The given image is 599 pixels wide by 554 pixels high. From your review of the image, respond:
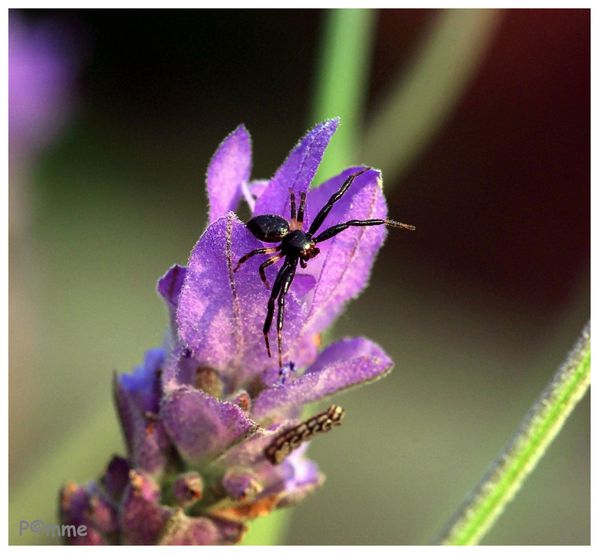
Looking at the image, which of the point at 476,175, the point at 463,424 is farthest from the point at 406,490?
the point at 476,175

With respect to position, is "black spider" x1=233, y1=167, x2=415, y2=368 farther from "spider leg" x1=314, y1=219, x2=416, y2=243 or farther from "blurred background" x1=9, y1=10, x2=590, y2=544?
"blurred background" x1=9, y1=10, x2=590, y2=544

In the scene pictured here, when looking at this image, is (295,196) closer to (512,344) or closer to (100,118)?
(100,118)

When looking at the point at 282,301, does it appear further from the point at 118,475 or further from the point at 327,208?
the point at 118,475

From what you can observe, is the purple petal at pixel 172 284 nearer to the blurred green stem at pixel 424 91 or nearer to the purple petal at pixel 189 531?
the purple petal at pixel 189 531

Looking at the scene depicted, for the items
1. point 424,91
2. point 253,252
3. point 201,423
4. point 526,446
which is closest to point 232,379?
point 201,423

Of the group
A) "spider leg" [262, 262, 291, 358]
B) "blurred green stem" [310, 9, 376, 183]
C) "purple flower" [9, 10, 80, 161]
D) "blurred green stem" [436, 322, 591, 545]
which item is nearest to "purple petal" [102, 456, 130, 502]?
"spider leg" [262, 262, 291, 358]
